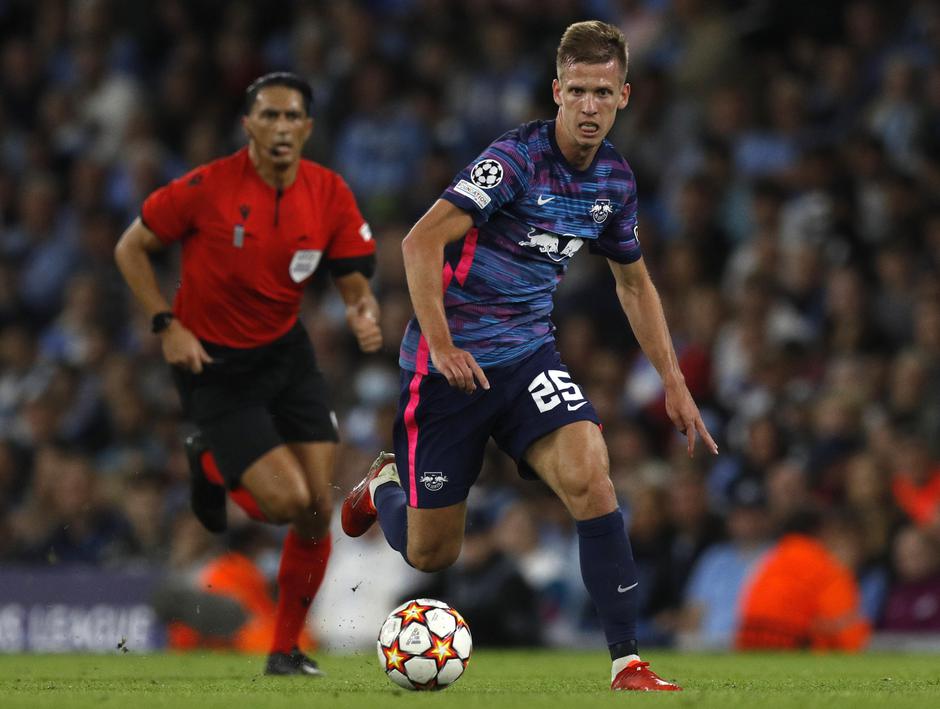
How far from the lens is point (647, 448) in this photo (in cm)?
1302

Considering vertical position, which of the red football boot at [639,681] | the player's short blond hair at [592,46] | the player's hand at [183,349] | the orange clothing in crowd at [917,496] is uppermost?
the player's short blond hair at [592,46]

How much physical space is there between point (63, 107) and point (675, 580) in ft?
30.6

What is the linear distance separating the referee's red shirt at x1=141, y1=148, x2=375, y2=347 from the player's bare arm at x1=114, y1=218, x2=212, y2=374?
3.6 inches

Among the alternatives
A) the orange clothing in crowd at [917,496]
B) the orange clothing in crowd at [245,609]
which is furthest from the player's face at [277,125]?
the orange clothing in crowd at [917,496]

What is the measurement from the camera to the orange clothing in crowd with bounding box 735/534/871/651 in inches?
440

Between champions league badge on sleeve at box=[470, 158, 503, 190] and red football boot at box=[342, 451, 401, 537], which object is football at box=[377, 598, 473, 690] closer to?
red football boot at box=[342, 451, 401, 537]

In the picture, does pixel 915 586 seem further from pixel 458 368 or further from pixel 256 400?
pixel 458 368

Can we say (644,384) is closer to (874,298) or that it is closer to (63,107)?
(874,298)

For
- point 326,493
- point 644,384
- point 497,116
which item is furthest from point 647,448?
point 326,493

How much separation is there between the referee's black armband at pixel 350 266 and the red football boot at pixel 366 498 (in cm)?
103

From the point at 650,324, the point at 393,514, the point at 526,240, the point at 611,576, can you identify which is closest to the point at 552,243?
the point at 526,240

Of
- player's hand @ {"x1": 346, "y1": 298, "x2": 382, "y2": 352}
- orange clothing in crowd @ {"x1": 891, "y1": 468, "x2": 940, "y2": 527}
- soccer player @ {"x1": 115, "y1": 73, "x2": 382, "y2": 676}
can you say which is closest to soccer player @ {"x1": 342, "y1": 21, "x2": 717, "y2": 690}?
player's hand @ {"x1": 346, "y1": 298, "x2": 382, "y2": 352}

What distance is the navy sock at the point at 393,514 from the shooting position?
7496 mm

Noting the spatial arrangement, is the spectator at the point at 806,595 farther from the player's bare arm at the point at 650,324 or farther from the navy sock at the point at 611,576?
the navy sock at the point at 611,576
